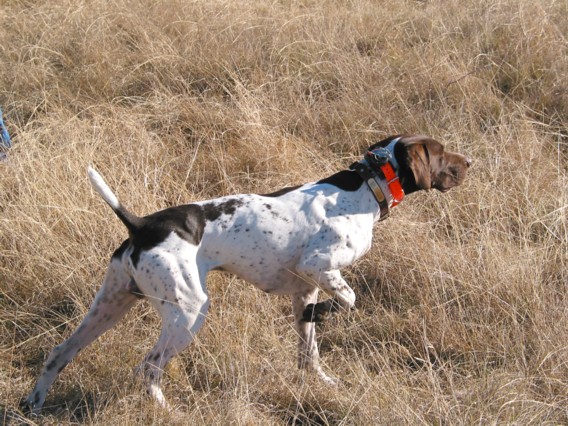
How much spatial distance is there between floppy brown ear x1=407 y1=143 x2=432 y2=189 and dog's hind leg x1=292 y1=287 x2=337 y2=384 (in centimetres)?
77

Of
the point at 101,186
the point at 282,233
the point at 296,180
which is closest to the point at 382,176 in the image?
the point at 282,233

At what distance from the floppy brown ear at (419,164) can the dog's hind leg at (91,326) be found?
59.4 inches

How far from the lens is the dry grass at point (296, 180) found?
4039 mm

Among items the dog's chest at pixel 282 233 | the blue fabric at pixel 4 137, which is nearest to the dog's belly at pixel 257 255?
the dog's chest at pixel 282 233

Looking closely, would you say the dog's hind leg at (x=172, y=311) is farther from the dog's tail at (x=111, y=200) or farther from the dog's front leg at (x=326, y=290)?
the dog's front leg at (x=326, y=290)

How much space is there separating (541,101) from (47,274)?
413 centimetres

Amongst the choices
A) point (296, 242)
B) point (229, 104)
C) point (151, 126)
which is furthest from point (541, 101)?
point (296, 242)

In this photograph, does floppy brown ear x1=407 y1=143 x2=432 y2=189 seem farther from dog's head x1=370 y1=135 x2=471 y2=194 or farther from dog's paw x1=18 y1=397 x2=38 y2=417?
dog's paw x1=18 y1=397 x2=38 y2=417

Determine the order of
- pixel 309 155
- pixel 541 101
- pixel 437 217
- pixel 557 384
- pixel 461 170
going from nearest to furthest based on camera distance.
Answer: pixel 557 384 < pixel 461 170 < pixel 437 217 < pixel 309 155 < pixel 541 101

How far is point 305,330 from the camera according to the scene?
4434mm

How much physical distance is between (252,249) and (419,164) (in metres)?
0.97

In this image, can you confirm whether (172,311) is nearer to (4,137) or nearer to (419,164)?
(419,164)

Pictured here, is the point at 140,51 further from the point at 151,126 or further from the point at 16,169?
the point at 16,169

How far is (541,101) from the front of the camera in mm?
6816
